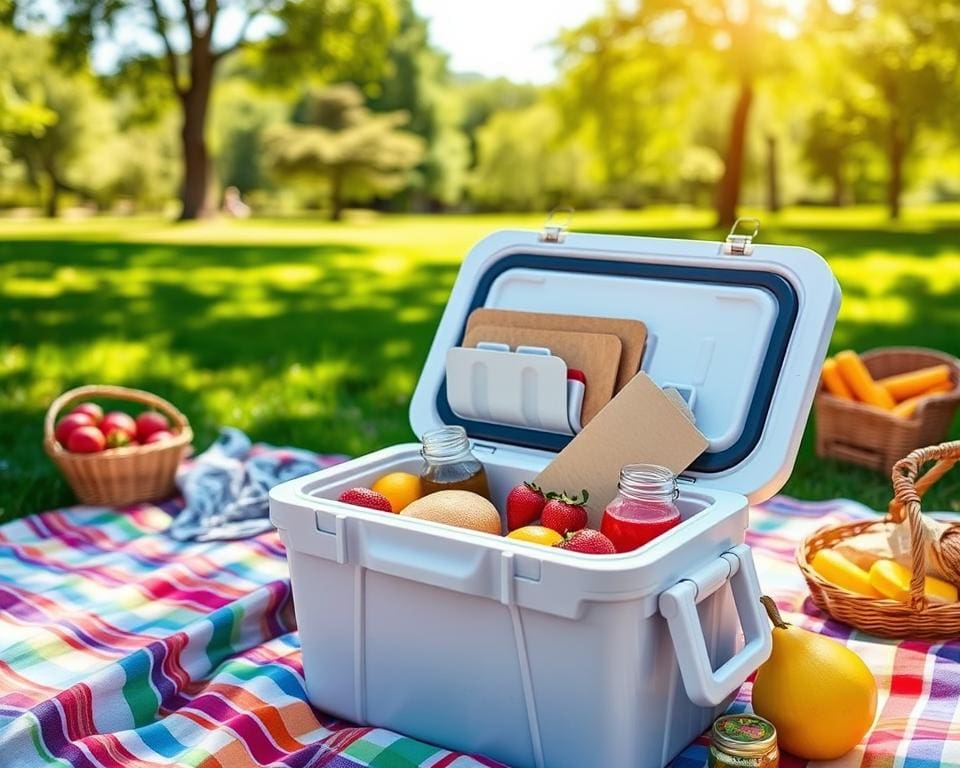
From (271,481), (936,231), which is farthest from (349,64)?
(271,481)

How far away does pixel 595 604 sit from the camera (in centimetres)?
122

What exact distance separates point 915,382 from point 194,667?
223 centimetres

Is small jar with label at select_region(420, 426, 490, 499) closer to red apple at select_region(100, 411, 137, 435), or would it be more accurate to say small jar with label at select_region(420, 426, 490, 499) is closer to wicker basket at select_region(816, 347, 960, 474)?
red apple at select_region(100, 411, 137, 435)

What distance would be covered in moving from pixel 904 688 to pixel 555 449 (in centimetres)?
69

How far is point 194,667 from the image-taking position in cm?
179

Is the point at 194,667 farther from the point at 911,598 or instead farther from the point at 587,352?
the point at 911,598

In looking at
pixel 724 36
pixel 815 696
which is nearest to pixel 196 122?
pixel 724 36

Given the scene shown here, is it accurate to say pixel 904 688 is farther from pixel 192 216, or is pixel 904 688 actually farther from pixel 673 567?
pixel 192 216

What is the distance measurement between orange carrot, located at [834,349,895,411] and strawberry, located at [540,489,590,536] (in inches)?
68.2

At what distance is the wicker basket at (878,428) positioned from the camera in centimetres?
279

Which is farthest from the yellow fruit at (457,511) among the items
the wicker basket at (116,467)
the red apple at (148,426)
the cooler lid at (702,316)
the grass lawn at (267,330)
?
the grass lawn at (267,330)

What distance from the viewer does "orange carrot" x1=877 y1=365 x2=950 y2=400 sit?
298 centimetres

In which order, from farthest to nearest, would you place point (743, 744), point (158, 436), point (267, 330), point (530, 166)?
point (530, 166) < point (267, 330) < point (158, 436) < point (743, 744)

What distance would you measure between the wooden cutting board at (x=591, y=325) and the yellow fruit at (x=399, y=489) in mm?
357
